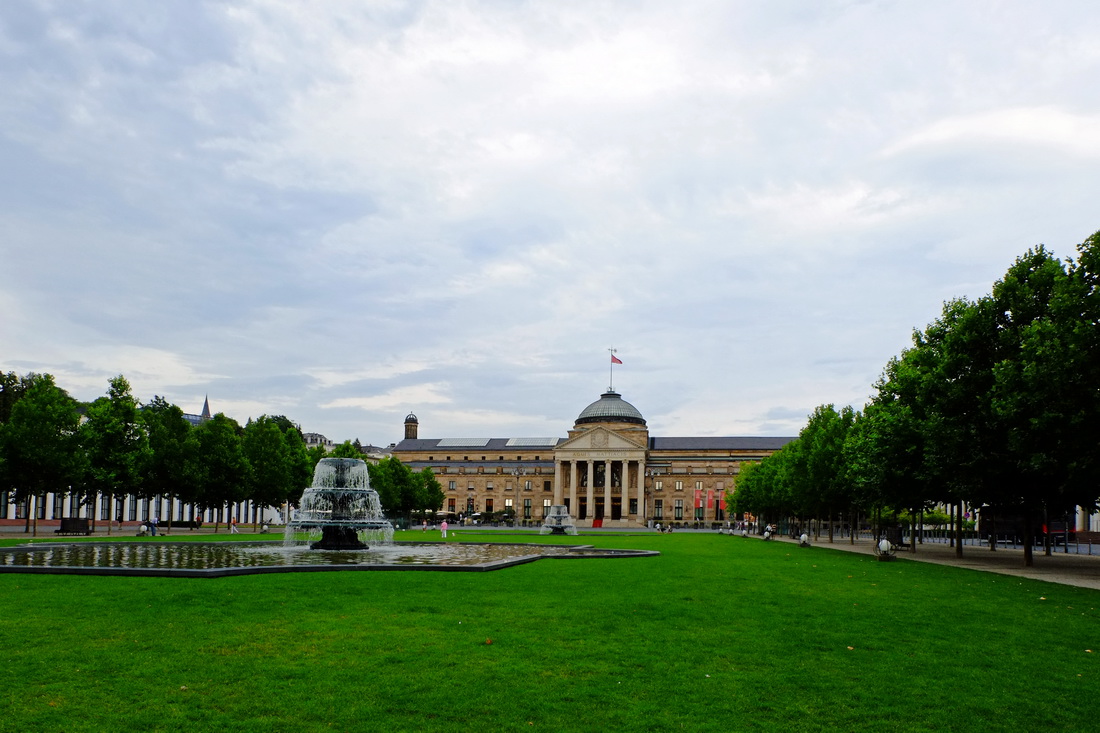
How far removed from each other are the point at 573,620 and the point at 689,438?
566 ft

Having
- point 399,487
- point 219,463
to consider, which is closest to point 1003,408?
point 219,463

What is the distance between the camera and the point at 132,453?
212 feet

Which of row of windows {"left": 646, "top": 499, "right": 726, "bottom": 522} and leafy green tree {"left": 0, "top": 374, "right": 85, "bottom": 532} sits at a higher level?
leafy green tree {"left": 0, "top": 374, "right": 85, "bottom": 532}

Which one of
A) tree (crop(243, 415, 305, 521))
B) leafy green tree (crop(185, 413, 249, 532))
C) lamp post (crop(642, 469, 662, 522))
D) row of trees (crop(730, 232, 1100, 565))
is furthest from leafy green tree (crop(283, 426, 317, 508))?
lamp post (crop(642, 469, 662, 522))

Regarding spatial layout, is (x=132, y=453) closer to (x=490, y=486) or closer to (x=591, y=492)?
(x=591, y=492)

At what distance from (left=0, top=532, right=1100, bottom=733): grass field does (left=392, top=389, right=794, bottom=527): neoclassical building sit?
13540 cm

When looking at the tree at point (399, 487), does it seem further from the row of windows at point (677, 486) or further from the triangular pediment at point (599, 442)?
the row of windows at point (677, 486)

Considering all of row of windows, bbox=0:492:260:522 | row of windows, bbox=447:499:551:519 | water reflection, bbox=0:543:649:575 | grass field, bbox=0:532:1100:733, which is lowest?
row of windows, bbox=447:499:551:519

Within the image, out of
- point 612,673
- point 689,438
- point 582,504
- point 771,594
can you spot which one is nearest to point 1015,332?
point 771,594

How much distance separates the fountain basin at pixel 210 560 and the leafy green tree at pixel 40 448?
2460 cm

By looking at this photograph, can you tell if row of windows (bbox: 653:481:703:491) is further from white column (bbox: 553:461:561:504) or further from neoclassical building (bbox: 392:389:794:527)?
white column (bbox: 553:461:561:504)

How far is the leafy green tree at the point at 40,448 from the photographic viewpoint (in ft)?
194

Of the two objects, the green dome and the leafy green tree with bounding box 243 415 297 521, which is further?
the green dome

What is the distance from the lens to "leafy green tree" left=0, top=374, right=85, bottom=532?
59.1 metres
